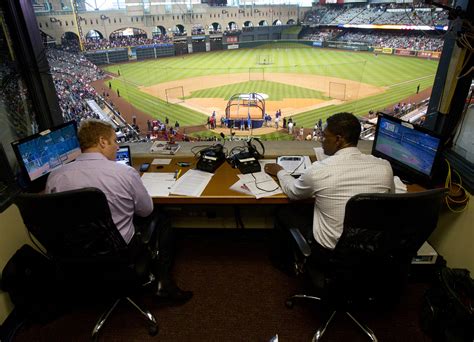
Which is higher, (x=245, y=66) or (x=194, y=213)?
(x=245, y=66)

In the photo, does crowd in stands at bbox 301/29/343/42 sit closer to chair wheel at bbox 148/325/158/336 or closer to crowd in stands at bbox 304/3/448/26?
crowd in stands at bbox 304/3/448/26

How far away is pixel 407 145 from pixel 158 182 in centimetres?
179

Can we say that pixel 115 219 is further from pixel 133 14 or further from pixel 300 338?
pixel 133 14

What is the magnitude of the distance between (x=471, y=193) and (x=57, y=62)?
3452 mm

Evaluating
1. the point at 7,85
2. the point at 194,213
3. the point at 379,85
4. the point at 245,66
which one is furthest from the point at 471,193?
the point at 7,85

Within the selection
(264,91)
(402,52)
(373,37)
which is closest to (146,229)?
(264,91)

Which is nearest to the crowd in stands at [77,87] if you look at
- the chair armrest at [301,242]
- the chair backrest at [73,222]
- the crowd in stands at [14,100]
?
the crowd in stands at [14,100]

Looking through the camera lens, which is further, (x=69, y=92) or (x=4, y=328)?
(x=69, y=92)

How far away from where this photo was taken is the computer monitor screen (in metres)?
1.82

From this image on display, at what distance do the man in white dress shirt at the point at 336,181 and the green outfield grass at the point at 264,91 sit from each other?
209cm

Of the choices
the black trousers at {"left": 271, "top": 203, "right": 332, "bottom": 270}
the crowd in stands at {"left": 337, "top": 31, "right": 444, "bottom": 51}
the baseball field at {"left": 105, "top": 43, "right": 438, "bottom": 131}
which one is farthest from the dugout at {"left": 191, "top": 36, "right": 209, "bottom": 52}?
the black trousers at {"left": 271, "top": 203, "right": 332, "bottom": 270}

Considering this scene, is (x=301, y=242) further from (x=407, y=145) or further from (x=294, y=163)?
(x=407, y=145)

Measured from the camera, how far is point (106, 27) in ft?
8.63

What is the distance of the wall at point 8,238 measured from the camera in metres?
1.69
